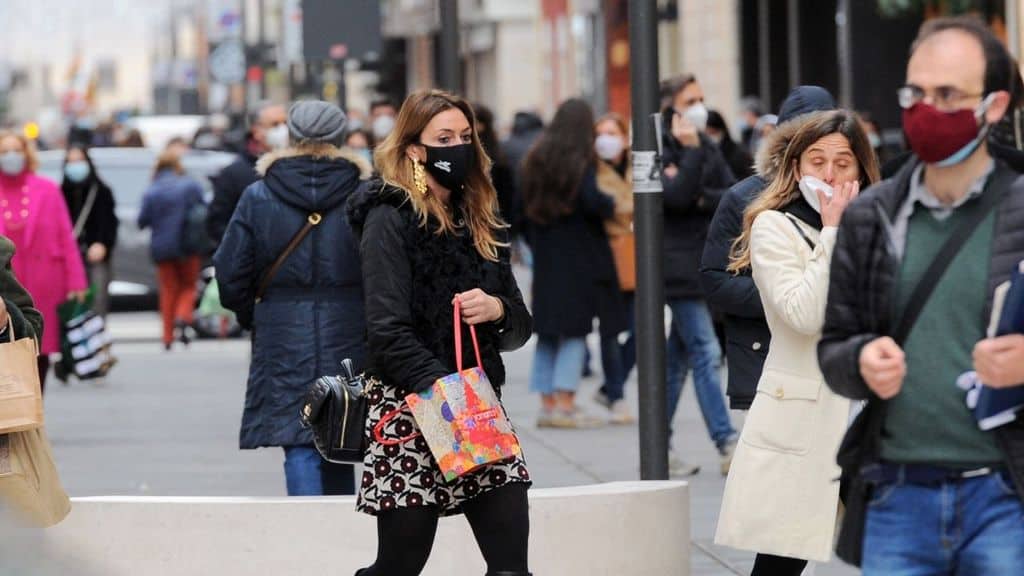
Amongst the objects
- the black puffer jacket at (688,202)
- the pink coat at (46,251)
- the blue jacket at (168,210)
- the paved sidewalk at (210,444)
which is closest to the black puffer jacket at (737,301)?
the paved sidewalk at (210,444)

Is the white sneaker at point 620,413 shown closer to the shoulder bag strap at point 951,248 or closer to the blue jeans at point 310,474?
the blue jeans at point 310,474

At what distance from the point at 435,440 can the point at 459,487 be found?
7.6 inches

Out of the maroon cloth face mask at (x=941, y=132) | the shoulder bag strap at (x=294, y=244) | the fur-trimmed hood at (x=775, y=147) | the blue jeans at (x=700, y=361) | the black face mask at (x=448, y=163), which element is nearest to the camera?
the maroon cloth face mask at (x=941, y=132)

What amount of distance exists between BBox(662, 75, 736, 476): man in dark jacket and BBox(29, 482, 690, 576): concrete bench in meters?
3.44

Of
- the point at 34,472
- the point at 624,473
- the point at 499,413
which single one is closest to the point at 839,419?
the point at 499,413

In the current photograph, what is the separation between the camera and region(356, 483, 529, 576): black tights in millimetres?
5812

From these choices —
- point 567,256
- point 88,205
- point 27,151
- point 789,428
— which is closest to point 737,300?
point 789,428

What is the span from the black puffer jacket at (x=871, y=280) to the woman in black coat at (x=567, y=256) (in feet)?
25.7

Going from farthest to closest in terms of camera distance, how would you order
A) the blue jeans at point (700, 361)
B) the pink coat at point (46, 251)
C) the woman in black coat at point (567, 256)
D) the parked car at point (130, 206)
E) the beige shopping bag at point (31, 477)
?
the parked car at point (130, 206), the woman in black coat at point (567, 256), the pink coat at point (46, 251), the blue jeans at point (700, 361), the beige shopping bag at point (31, 477)

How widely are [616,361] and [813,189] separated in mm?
6743

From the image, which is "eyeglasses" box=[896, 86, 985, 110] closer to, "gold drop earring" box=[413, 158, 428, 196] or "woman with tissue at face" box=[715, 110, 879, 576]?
"woman with tissue at face" box=[715, 110, 879, 576]

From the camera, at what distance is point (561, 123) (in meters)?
12.2

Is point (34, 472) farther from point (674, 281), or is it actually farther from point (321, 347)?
point (674, 281)

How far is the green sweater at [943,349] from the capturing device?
4.20 meters
